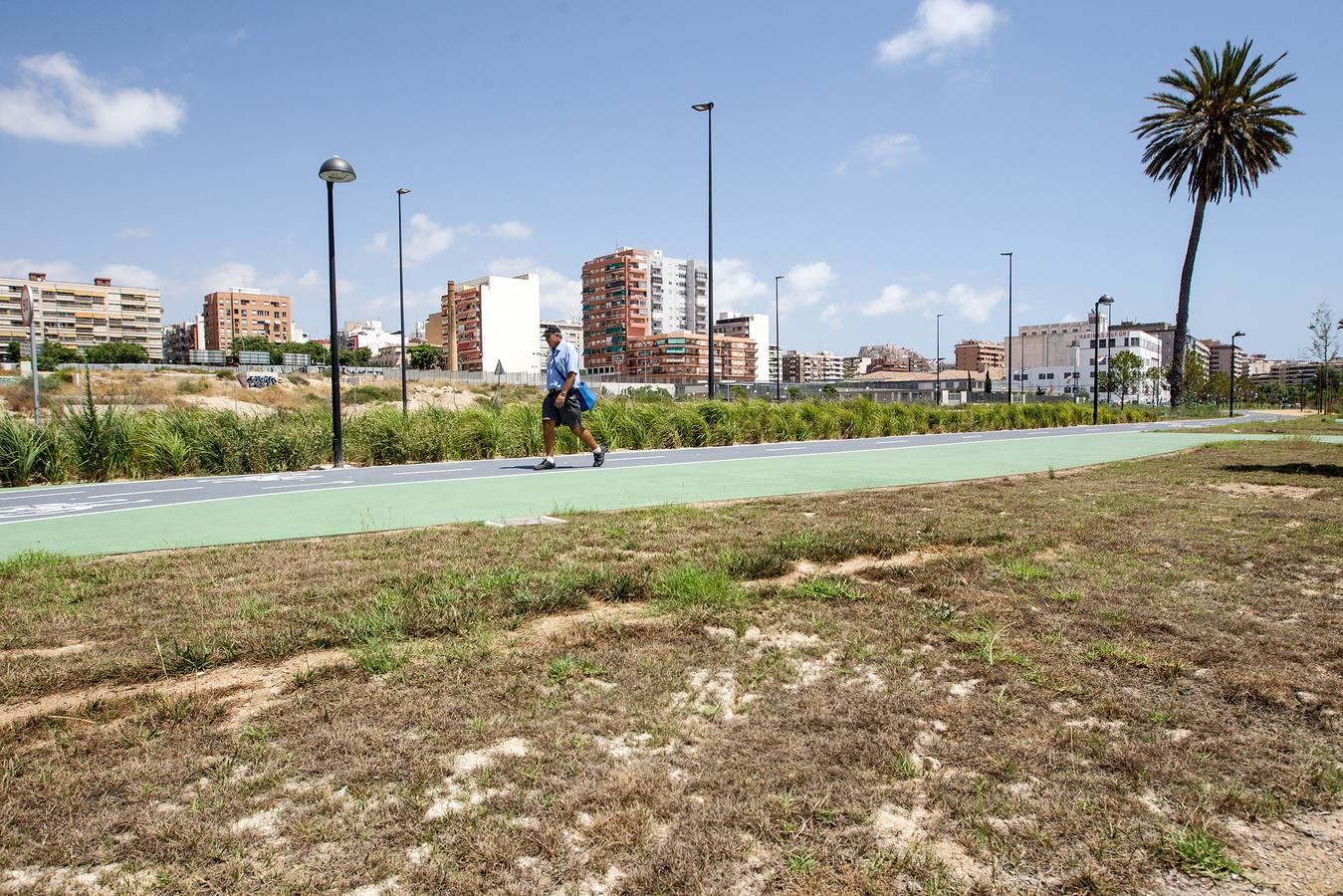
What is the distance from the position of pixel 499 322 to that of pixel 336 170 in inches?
5660

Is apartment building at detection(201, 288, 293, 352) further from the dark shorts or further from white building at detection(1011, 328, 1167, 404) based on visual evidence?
the dark shorts

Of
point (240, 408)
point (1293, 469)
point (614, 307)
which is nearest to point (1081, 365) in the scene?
point (614, 307)

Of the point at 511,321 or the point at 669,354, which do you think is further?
the point at 669,354

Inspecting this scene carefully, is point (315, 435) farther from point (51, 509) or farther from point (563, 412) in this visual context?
point (51, 509)

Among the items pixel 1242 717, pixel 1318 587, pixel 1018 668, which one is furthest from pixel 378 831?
pixel 1318 587

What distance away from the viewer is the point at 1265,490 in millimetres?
9867

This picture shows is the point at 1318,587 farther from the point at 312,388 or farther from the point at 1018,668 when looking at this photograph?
the point at 312,388

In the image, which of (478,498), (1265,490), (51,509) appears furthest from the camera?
(1265,490)

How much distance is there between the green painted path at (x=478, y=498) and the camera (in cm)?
687

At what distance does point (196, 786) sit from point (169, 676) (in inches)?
47.1

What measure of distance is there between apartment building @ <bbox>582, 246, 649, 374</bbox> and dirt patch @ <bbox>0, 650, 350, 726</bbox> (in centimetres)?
16723

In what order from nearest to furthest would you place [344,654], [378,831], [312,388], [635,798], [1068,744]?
1. [378,831]
2. [635,798]
3. [1068,744]
4. [344,654]
5. [312,388]

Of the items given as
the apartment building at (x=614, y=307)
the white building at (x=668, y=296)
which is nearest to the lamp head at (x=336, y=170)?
the apartment building at (x=614, y=307)

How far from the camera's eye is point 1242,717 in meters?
2.97
